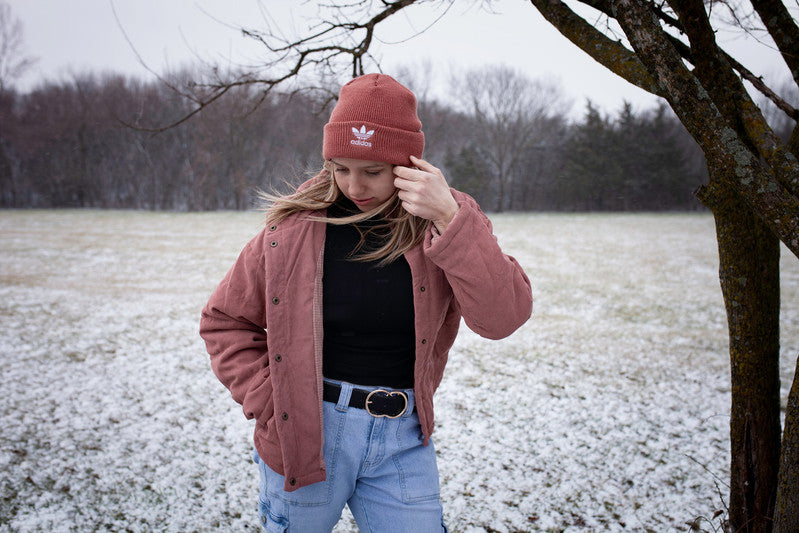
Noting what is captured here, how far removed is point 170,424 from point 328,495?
3.06 meters

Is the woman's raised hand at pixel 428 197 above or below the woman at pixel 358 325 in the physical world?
above

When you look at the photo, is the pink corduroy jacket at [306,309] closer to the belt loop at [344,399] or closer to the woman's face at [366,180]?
the belt loop at [344,399]

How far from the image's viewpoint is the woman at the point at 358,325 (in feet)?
4.83

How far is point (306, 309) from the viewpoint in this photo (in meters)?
1.51

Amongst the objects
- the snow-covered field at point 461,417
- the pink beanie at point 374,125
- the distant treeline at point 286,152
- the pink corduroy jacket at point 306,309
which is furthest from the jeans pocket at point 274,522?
the distant treeline at point 286,152

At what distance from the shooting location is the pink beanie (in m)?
1.45

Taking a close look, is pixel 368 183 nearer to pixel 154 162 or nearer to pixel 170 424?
pixel 170 424

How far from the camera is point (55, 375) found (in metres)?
4.93

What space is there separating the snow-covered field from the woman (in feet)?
5.43

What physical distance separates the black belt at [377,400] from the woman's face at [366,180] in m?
0.56

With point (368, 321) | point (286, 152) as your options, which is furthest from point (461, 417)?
point (286, 152)

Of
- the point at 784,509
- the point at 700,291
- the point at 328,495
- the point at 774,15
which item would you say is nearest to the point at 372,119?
the point at 328,495

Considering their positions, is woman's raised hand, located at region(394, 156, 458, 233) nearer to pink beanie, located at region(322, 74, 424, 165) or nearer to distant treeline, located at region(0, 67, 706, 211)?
pink beanie, located at region(322, 74, 424, 165)

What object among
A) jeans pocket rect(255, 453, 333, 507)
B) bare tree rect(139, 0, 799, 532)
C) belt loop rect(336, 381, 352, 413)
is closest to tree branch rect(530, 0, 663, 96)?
bare tree rect(139, 0, 799, 532)
